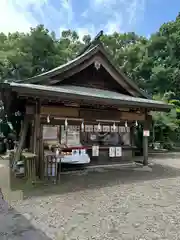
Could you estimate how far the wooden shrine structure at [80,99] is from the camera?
733 centimetres

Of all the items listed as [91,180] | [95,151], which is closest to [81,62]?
[95,151]

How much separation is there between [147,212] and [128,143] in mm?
6399

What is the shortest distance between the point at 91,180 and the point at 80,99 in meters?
2.68

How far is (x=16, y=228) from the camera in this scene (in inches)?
141

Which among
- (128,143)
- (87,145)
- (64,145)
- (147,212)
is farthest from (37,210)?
(128,143)

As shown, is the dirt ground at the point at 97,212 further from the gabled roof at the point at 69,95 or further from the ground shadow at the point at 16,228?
the gabled roof at the point at 69,95

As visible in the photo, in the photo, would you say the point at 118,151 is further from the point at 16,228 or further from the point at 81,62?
the point at 16,228

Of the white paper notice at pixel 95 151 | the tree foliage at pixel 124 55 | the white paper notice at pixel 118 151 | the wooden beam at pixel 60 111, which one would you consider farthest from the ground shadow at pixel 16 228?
the tree foliage at pixel 124 55

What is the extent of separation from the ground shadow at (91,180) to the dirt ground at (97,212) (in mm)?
26

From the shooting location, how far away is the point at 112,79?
10.6 meters

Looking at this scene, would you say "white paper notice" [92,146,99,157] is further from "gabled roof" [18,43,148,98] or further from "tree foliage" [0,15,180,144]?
"tree foliage" [0,15,180,144]

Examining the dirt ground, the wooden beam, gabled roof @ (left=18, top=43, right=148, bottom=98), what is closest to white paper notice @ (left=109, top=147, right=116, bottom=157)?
the wooden beam

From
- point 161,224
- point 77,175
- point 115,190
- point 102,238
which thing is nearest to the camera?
point 102,238

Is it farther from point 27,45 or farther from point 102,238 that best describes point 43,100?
point 27,45
